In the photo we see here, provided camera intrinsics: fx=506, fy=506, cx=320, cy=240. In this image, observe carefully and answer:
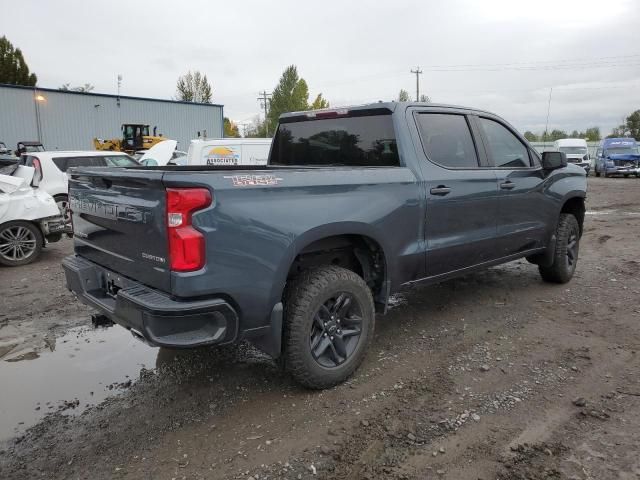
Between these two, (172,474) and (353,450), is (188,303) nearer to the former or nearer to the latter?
(172,474)

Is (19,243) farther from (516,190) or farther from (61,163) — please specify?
(516,190)

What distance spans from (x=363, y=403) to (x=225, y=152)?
935cm

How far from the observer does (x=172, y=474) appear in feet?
8.52

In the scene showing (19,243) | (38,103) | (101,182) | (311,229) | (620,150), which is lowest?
(19,243)

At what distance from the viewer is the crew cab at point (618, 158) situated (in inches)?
1063

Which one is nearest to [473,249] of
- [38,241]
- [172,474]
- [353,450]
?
[353,450]

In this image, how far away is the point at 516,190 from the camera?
4.80m

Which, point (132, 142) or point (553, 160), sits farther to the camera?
point (132, 142)

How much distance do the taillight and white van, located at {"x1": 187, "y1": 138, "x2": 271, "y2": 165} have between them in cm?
888

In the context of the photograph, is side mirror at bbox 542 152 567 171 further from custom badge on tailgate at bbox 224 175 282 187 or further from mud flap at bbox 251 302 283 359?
mud flap at bbox 251 302 283 359

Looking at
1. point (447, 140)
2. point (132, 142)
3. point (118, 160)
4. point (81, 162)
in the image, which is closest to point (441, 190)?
point (447, 140)

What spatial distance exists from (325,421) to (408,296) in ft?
8.98

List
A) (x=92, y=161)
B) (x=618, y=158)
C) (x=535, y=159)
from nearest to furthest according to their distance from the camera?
(x=535, y=159) < (x=92, y=161) < (x=618, y=158)

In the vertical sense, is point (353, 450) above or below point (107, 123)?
below
